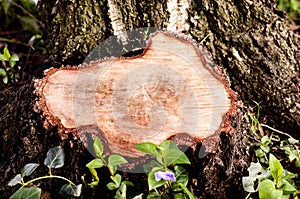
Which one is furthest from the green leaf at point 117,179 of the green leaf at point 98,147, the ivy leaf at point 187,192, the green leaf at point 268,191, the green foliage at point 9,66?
the green foliage at point 9,66

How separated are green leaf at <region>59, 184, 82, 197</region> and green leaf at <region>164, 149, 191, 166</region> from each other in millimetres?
335

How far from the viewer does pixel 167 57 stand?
1.82m

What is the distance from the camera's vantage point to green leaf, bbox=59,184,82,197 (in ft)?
5.37

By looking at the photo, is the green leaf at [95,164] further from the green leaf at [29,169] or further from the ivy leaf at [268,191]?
the ivy leaf at [268,191]

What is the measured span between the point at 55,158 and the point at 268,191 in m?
0.76

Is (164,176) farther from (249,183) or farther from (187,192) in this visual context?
(249,183)

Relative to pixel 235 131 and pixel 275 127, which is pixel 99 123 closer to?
pixel 235 131

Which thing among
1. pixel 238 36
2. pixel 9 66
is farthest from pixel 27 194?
pixel 238 36

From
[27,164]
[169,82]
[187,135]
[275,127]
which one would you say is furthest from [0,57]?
[275,127]

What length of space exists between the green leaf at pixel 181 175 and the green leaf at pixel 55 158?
41 cm

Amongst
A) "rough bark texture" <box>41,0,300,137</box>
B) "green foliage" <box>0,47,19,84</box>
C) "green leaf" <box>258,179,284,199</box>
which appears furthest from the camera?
"green foliage" <box>0,47,19,84</box>

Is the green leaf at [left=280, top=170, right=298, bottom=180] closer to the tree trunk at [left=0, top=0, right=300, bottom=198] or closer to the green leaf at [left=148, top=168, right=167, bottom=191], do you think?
the tree trunk at [left=0, top=0, right=300, bottom=198]

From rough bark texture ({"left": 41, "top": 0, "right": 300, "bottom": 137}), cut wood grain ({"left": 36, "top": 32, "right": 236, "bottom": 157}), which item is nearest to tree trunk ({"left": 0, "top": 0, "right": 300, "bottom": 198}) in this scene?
rough bark texture ({"left": 41, "top": 0, "right": 300, "bottom": 137})

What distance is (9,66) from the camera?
8.03 ft
